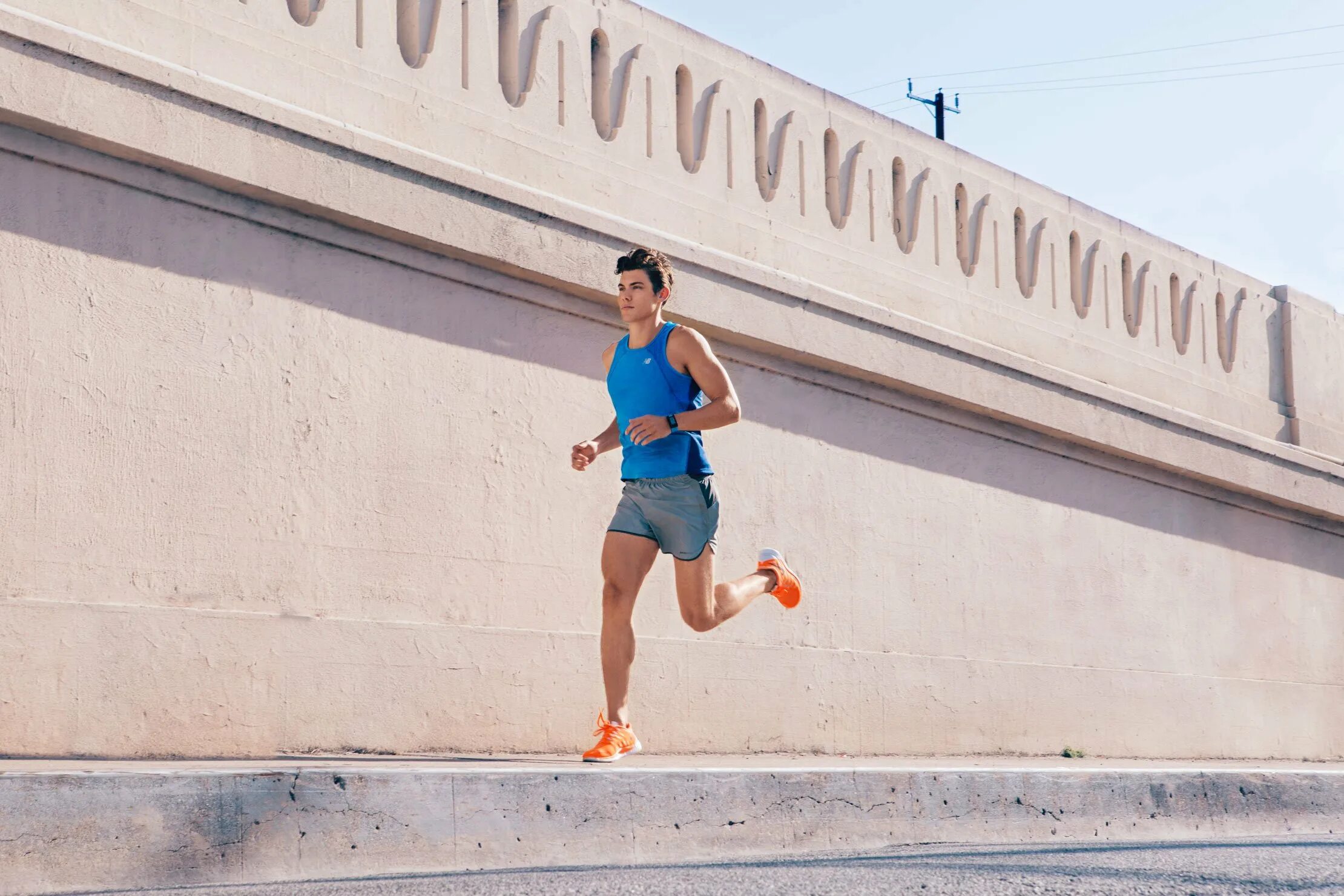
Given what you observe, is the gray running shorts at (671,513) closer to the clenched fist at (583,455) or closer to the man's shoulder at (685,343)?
the clenched fist at (583,455)

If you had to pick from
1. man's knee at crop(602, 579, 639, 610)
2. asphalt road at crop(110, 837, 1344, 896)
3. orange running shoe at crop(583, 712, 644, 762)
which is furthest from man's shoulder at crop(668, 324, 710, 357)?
asphalt road at crop(110, 837, 1344, 896)

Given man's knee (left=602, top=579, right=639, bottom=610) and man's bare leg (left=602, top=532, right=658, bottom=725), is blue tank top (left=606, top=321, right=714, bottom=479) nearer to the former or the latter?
man's bare leg (left=602, top=532, right=658, bottom=725)

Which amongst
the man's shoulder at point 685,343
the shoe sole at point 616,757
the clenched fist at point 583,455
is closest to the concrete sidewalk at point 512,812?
the shoe sole at point 616,757

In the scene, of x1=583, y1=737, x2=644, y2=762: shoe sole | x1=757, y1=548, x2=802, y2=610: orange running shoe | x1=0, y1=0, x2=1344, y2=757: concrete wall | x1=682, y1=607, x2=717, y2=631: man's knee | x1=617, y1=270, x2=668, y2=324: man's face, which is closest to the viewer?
x1=0, y1=0, x2=1344, y2=757: concrete wall

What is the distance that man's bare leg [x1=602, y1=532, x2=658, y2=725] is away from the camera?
4.91 metres

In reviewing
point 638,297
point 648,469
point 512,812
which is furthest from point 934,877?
point 638,297

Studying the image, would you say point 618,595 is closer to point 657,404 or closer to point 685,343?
point 657,404

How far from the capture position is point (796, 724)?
21.3 ft

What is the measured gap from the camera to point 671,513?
4926 millimetres

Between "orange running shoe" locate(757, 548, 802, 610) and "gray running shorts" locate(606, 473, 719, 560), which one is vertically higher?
"gray running shorts" locate(606, 473, 719, 560)

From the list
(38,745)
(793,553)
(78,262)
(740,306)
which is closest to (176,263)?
(78,262)

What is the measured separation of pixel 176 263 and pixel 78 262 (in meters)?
0.32

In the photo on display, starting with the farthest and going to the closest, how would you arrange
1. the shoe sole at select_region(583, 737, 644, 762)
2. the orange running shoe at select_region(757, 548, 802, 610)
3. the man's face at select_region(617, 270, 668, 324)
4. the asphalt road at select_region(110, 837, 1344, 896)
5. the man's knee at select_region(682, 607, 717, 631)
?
1. the orange running shoe at select_region(757, 548, 802, 610)
2. the man's knee at select_region(682, 607, 717, 631)
3. the man's face at select_region(617, 270, 668, 324)
4. the shoe sole at select_region(583, 737, 644, 762)
5. the asphalt road at select_region(110, 837, 1344, 896)

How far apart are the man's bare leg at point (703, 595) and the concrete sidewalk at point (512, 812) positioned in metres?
0.48
